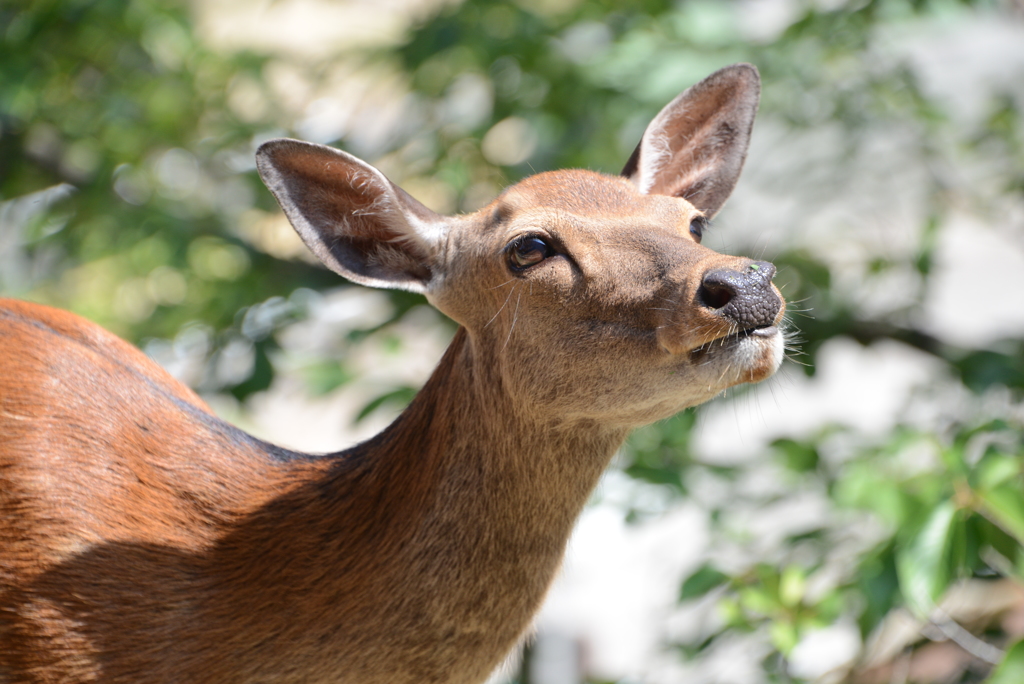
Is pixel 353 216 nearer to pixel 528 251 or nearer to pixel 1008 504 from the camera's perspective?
pixel 528 251

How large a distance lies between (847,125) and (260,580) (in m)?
3.85

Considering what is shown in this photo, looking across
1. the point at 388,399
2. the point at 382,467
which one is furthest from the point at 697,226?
the point at 388,399

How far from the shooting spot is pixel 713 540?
415 centimetres

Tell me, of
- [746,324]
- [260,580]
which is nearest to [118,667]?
[260,580]

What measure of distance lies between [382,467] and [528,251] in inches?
26.0

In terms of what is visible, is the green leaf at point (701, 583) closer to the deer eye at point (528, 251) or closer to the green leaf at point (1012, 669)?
the green leaf at point (1012, 669)

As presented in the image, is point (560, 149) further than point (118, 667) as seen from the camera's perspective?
Yes

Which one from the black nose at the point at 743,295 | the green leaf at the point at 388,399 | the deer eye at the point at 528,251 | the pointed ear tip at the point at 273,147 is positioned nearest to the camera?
the black nose at the point at 743,295

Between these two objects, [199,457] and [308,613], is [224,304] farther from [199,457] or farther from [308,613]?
[308,613]

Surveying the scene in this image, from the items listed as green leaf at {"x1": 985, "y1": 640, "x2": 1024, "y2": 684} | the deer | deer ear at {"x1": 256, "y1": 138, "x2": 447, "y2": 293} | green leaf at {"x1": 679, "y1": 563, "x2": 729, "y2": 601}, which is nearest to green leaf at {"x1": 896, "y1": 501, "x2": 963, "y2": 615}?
green leaf at {"x1": 985, "y1": 640, "x2": 1024, "y2": 684}

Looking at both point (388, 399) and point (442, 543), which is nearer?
point (442, 543)

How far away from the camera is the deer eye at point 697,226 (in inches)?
96.3

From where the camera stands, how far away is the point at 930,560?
266 centimetres

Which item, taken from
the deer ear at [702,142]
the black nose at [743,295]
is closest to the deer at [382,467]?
the black nose at [743,295]
